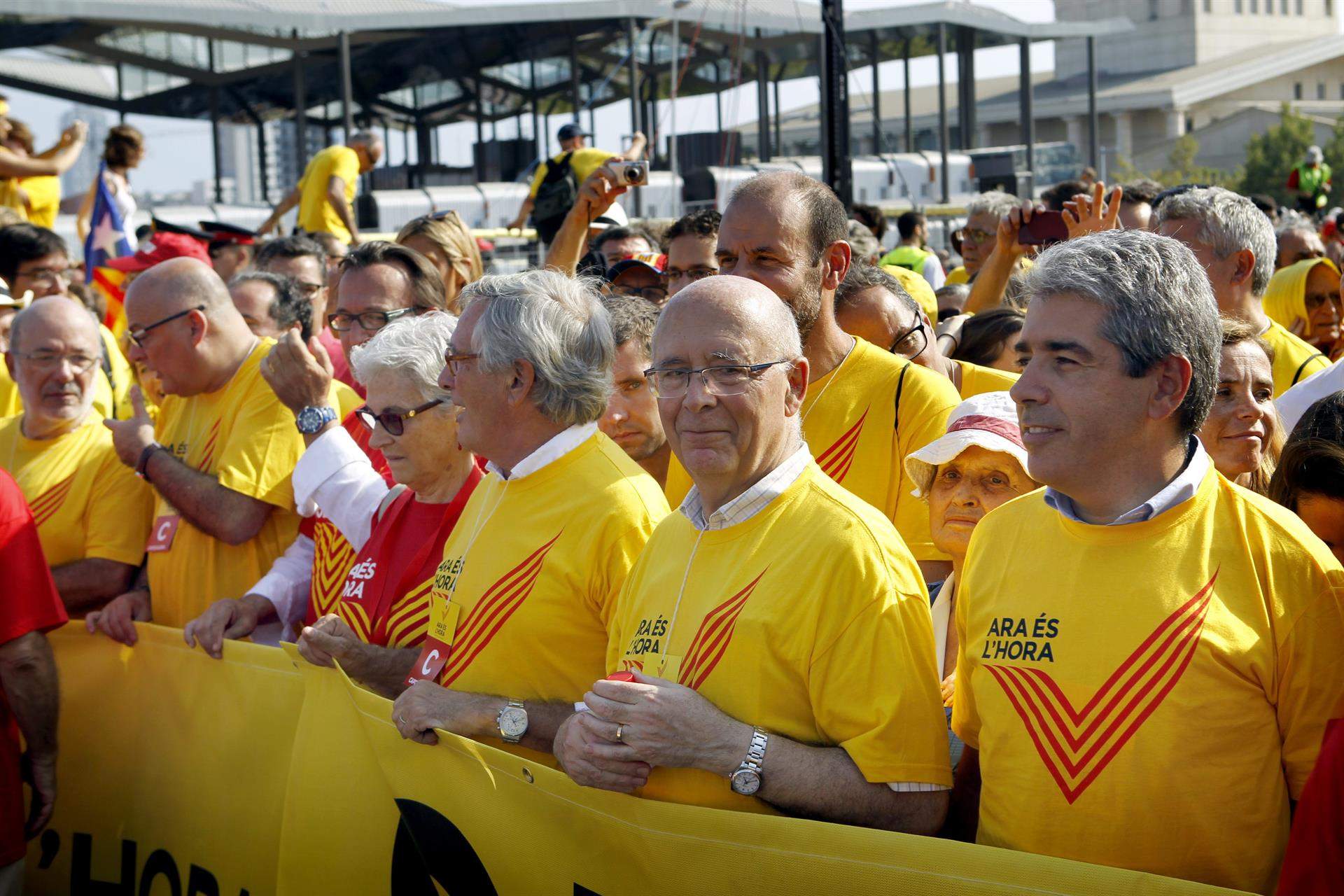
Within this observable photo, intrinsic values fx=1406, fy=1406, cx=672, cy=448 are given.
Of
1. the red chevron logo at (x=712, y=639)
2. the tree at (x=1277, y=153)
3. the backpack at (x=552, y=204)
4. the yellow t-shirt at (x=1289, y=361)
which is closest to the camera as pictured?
the red chevron logo at (x=712, y=639)

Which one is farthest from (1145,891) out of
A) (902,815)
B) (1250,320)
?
(1250,320)

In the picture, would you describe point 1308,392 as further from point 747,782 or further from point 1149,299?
point 747,782

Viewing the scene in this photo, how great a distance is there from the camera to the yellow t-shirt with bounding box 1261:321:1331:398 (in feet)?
15.1

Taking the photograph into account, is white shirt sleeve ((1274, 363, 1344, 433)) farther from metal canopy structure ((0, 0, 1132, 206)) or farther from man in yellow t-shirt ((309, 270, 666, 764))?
metal canopy structure ((0, 0, 1132, 206))

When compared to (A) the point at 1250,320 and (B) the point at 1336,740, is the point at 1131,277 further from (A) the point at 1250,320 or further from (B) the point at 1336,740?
(A) the point at 1250,320

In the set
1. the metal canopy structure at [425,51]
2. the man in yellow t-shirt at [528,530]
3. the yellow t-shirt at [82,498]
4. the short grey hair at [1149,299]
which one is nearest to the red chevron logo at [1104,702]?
the short grey hair at [1149,299]

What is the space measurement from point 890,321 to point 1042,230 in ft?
3.23

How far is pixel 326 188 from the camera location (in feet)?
33.9

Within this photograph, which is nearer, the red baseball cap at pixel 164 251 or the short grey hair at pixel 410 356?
the short grey hair at pixel 410 356

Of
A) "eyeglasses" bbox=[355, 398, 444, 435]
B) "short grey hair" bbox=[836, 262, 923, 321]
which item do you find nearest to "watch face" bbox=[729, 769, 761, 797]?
"eyeglasses" bbox=[355, 398, 444, 435]

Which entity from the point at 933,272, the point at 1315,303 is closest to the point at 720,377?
the point at 1315,303

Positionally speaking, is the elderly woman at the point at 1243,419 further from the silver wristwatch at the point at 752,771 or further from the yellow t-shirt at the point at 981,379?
the silver wristwatch at the point at 752,771

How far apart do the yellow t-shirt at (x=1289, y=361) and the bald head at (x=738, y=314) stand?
240cm

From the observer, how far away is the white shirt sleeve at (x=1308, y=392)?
13.9ft
